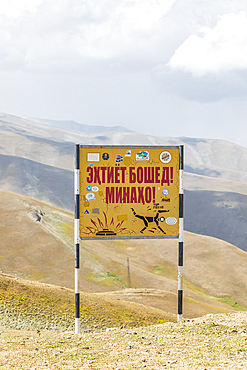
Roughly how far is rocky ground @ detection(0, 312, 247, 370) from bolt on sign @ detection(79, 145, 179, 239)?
10.6 ft

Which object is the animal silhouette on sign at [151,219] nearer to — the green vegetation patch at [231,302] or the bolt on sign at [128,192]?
the bolt on sign at [128,192]

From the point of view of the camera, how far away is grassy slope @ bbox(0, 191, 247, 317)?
46.5 m

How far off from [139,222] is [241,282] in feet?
204

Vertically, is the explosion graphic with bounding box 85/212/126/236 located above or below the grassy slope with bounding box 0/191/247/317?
above

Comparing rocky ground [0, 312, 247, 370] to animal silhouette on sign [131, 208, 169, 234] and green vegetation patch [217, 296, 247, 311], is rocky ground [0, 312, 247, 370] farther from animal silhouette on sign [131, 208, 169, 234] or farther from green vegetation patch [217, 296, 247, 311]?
green vegetation patch [217, 296, 247, 311]

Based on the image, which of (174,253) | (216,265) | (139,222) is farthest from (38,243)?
(139,222)

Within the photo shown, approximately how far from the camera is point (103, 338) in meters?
10.7

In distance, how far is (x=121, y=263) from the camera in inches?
2347

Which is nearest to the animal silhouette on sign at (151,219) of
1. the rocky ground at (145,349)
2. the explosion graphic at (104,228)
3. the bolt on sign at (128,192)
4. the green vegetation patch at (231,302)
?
the bolt on sign at (128,192)

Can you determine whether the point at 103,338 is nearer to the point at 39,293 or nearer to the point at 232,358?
the point at 232,358

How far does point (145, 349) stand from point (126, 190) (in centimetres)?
525

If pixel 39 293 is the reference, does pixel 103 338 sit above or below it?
above

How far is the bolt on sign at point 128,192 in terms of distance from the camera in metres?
12.2

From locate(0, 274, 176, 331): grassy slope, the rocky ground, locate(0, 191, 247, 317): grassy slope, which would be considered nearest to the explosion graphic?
the rocky ground
